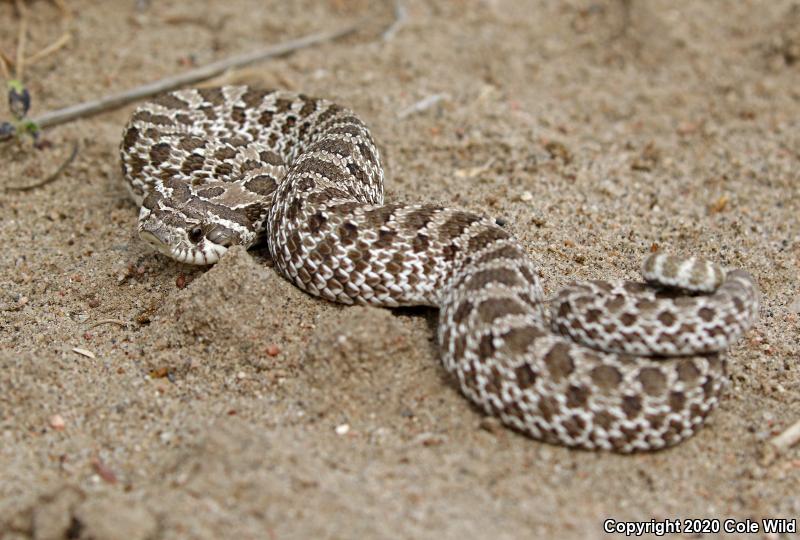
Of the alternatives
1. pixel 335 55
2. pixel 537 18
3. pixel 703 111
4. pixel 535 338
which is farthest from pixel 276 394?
pixel 537 18

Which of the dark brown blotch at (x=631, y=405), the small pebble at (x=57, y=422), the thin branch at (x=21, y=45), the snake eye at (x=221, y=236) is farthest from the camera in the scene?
the thin branch at (x=21, y=45)

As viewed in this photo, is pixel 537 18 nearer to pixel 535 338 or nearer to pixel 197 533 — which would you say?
pixel 535 338

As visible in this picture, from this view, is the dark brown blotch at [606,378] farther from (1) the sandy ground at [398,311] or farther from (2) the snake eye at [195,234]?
(2) the snake eye at [195,234]

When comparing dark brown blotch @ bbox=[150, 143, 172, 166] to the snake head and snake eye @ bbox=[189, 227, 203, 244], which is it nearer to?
the snake head

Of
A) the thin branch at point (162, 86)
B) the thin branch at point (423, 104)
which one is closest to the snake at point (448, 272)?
the thin branch at point (162, 86)

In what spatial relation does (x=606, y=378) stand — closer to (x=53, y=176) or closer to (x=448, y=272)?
(x=448, y=272)

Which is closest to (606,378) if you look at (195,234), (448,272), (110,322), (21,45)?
(448,272)
